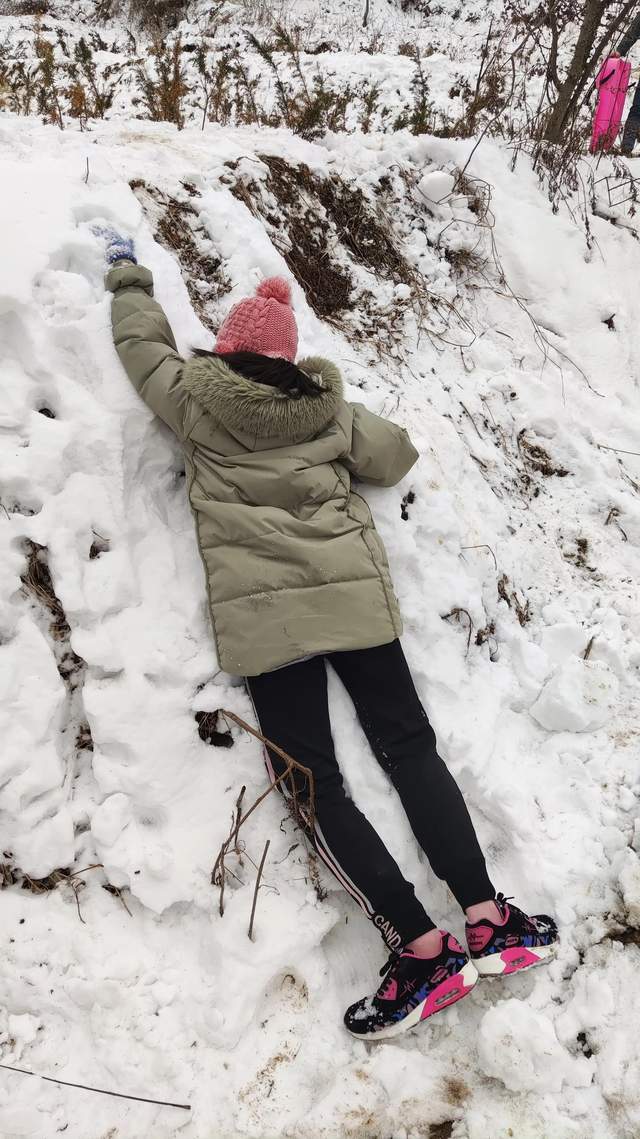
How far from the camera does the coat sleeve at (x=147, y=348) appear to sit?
2.38m

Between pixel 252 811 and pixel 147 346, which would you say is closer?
pixel 252 811

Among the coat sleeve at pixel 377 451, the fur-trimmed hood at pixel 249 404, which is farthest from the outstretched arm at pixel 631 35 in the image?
the fur-trimmed hood at pixel 249 404

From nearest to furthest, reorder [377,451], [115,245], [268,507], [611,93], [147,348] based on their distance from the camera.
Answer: [268,507] < [147,348] < [377,451] < [115,245] < [611,93]

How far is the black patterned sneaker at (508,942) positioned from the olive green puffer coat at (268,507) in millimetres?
1000

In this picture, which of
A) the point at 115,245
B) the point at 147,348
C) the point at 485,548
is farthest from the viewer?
the point at 485,548

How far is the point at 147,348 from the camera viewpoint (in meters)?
2.45

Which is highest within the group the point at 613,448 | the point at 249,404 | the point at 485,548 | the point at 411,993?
the point at 249,404

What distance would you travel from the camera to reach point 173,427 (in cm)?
245

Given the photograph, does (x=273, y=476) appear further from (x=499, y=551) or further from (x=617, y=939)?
(x=617, y=939)

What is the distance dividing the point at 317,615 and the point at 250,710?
465 mm

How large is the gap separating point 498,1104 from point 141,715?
5.37 ft

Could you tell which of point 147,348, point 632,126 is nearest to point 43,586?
point 147,348

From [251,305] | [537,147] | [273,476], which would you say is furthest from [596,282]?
[273,476]

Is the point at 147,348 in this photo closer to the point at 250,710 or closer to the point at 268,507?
the point at 268,507
